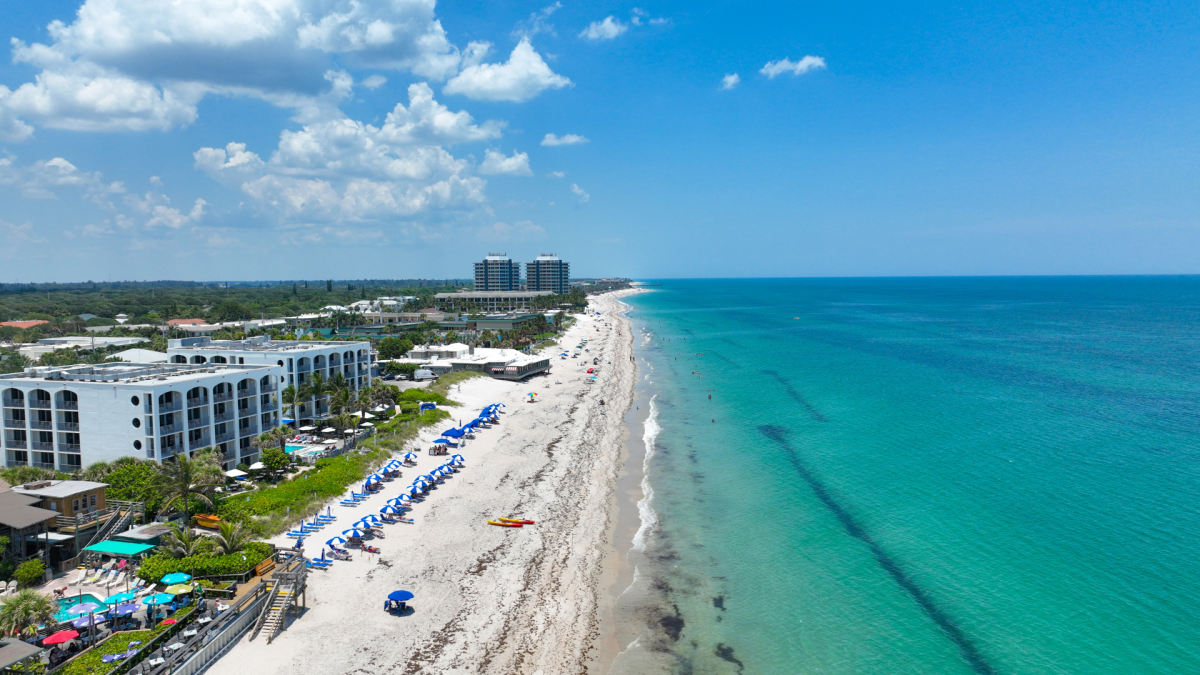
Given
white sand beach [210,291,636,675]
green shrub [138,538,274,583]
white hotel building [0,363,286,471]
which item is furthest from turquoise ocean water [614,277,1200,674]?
white hotel building [0,363,286,471]

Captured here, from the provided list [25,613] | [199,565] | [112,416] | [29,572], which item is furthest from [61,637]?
[112,416]

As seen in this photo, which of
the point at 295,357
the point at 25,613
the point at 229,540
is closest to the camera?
the point at 25,613

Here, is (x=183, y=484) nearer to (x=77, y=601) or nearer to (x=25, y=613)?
(x=77, y=601)

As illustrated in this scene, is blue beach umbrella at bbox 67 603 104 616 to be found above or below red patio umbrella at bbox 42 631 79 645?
above

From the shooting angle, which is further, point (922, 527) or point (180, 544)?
point (922, 527)

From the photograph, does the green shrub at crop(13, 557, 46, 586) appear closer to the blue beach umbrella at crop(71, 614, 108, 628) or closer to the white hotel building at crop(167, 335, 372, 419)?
the blue beach umbrella at crop(71, 614, 108, 628)

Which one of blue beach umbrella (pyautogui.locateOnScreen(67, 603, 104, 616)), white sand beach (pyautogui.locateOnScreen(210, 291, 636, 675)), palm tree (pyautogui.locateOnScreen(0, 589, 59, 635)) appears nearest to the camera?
palm tree (pyautogui.locateOnScreen(0, 589, 59, 635))
